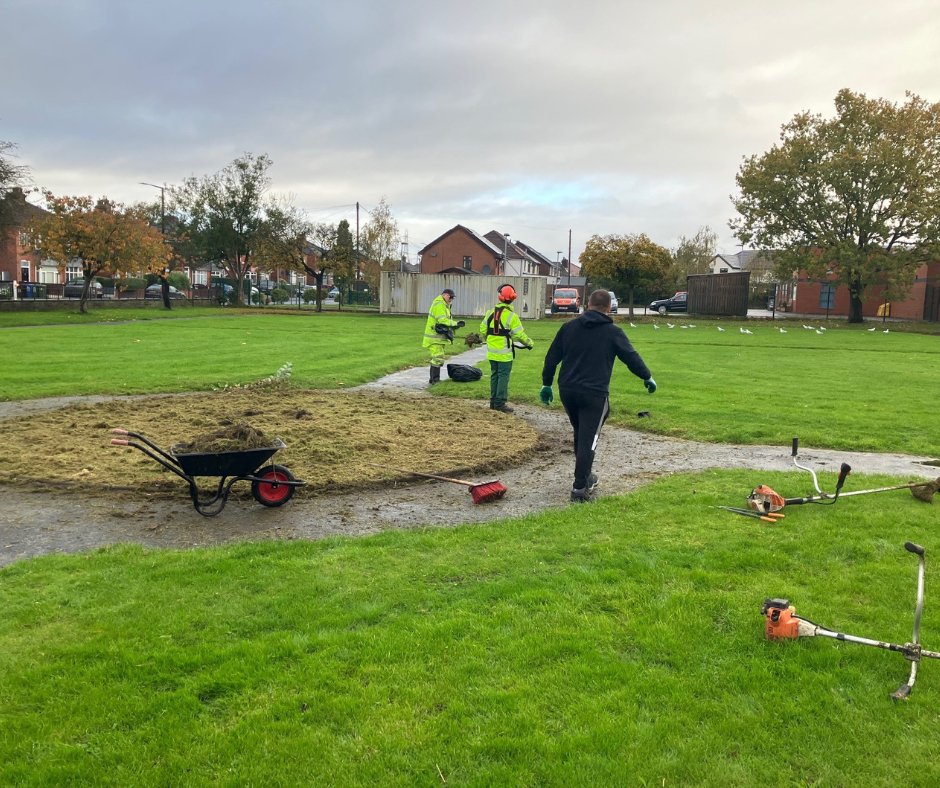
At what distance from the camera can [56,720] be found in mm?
3158

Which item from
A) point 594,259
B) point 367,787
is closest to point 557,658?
point 367,787

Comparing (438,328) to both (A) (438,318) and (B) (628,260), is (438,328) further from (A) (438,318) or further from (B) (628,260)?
(B) (628,260)

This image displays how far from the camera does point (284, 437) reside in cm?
865

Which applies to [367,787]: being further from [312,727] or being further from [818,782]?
[818,782]

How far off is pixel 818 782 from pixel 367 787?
1.85m

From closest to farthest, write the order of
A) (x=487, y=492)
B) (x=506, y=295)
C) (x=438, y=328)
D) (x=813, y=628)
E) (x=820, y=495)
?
(x=813, y=628)
(x=820, y=495)
(x=487, y=492)
(x=506, y=295)
(x=438, y=328)

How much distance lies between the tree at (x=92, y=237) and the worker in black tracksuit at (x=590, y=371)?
38.5m

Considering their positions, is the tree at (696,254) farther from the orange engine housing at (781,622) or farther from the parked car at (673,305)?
the orange engine housing at (781,622)

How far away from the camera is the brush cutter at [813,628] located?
3486 mm

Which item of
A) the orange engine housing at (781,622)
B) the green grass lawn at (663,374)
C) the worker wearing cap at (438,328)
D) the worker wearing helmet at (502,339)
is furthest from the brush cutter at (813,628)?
the worker wearing cap at (438,328)

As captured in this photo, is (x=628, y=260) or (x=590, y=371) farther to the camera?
(x=628, y=260)

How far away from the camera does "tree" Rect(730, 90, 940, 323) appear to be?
37.8m

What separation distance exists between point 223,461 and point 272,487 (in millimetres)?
725

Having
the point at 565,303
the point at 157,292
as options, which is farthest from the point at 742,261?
the point at 157,292
